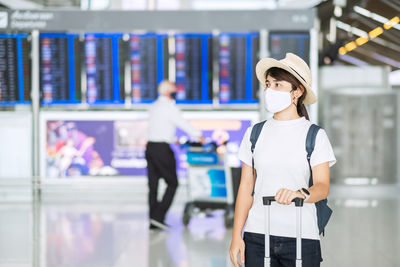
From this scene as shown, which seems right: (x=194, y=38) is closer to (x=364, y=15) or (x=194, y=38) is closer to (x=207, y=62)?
(x=207, y=62)

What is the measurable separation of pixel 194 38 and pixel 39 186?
3.47m

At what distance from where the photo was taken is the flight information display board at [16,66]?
9.15 m

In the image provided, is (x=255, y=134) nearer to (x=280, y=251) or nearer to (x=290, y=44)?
(x=280, y=251)

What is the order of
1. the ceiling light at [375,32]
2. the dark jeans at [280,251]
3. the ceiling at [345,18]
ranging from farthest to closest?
the ceiling light at [375,32] → the ceiling at [345,18] → the dark jeans at [280,251]

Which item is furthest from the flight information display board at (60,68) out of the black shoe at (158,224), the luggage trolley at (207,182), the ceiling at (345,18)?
the black shoe at (158,224)

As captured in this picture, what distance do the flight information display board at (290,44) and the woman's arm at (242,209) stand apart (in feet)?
23.1

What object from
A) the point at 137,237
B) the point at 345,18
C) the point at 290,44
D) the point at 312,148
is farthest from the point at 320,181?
the point at 345,18

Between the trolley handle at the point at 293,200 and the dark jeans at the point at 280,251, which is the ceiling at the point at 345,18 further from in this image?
the trolley handle at the point at 293,200

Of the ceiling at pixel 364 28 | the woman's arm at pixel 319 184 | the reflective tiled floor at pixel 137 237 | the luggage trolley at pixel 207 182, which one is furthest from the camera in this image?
the ceiling at pixel 364 28

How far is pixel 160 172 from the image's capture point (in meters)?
6.05

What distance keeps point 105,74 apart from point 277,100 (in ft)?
24.4

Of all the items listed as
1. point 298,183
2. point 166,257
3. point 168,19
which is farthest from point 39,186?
point 298,183

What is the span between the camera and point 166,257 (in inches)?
191

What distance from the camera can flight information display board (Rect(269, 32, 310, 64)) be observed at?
8992mm
